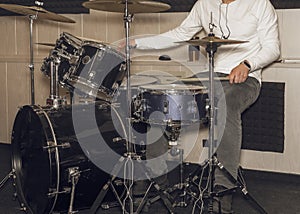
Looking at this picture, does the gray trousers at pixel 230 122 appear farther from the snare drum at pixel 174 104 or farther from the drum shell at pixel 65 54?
the drum shell at pixel 65 54

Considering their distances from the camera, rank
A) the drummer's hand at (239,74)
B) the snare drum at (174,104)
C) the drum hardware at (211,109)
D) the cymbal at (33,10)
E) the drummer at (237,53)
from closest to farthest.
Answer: the drum hardware at (211,109) < the snare drum at (174,104) < the drummer's hand at (239,74) < the drummer at (237,53) < the cymbal at (33,10)

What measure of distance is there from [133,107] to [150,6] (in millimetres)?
570

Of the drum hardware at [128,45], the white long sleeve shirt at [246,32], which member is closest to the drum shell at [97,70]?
the drum hardware at [128,45]

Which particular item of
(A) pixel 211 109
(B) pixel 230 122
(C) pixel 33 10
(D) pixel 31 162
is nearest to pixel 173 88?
(A) pixel 211 109

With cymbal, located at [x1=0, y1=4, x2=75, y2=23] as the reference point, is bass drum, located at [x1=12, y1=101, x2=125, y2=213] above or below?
below

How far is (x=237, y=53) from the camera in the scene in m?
3.31

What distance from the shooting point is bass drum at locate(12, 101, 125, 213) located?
2.89 metres

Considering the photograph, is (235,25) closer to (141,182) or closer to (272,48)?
(272,48)

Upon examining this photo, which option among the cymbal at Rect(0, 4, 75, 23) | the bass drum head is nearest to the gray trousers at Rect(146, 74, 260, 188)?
the bass drum head

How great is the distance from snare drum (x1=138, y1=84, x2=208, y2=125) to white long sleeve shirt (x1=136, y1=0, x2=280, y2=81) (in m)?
0.40

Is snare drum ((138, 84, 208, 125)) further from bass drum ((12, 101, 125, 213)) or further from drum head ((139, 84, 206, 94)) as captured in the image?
bass drum ((12, 101, 125, 213))

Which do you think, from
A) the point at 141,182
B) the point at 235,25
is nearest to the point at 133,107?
the point at 141,182

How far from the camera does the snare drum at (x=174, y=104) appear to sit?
113 inches

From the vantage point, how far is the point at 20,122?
3.22 m
